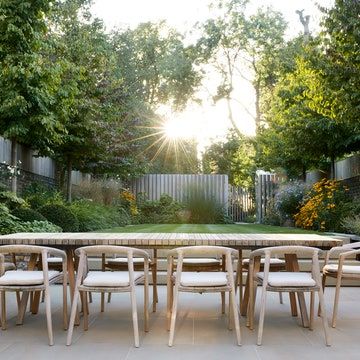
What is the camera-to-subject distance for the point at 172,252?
157 inches

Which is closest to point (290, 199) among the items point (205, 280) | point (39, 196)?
point (39, 196)

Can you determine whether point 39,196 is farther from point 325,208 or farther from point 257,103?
point 257,103

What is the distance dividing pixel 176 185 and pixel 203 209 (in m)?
2.50

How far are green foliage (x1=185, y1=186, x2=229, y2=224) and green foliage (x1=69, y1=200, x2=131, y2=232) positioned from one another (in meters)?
1.97

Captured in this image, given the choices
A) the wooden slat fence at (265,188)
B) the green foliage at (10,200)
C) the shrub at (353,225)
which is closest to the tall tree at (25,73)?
the green foliage at (10,200)

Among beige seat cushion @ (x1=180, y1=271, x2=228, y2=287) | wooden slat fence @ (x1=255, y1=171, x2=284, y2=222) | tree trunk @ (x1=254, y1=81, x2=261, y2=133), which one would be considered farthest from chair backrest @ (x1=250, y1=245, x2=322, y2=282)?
tree trunk @ (x1=254, y1=81, x2=261, y2=133)

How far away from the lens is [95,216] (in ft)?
37.1

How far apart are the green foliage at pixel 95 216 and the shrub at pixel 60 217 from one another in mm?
688

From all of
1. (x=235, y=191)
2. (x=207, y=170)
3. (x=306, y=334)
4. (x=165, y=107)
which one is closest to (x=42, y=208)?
(x=306, y=334)

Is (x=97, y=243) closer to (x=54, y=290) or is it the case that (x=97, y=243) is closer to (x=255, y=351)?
(x=255, y=351)

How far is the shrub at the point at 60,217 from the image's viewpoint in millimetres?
9715

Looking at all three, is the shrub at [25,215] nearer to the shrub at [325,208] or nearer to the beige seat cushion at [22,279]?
the beige seat cushion at [22,279]

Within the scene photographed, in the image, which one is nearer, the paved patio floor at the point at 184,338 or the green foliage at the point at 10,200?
the paved patio floor at the point at 184,338

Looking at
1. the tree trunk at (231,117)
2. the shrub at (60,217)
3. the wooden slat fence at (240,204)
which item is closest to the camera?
the shrub at (60,217)
